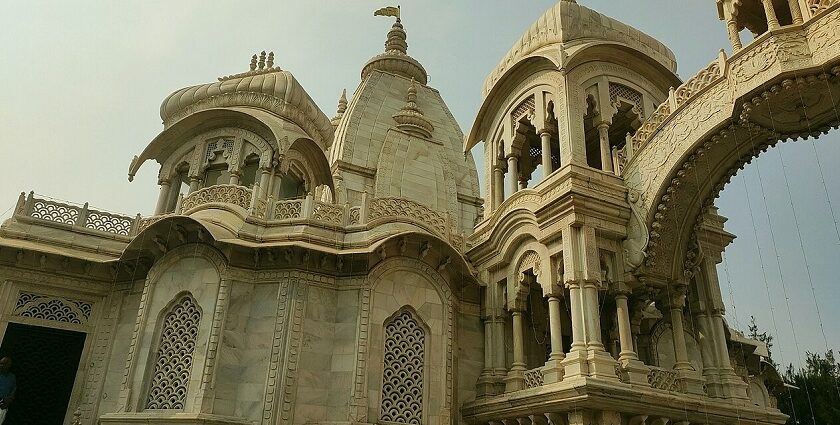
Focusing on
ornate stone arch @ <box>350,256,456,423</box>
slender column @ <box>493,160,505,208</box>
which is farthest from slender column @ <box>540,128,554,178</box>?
ornate stone arch @ <box>350,256,456,423</box>

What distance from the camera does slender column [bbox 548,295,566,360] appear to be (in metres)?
10.4

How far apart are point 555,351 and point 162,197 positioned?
400 inches

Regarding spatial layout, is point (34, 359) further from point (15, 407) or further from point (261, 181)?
point (261, 181)

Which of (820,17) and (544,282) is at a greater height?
(820,17)

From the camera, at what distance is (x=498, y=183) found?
1438 cm

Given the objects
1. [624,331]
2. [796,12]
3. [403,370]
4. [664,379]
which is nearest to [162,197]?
[403,370]

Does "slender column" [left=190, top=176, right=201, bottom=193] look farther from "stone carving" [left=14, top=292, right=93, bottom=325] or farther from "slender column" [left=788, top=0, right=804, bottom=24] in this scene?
"slender column" [left=788, top=0, right=804, bottom=24]

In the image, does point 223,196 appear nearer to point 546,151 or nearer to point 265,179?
point 265,179

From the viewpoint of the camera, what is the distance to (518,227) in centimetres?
1220

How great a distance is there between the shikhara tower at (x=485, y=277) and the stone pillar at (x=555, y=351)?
37mm

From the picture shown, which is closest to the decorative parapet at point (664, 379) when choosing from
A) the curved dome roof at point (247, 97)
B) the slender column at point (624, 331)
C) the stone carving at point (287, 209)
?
the slender column at point (624, 331)

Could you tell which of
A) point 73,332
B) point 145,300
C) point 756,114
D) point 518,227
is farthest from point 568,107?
point 73,332

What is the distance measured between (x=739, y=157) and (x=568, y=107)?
3.19 m

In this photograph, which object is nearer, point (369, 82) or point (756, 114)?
point (756, 114)
